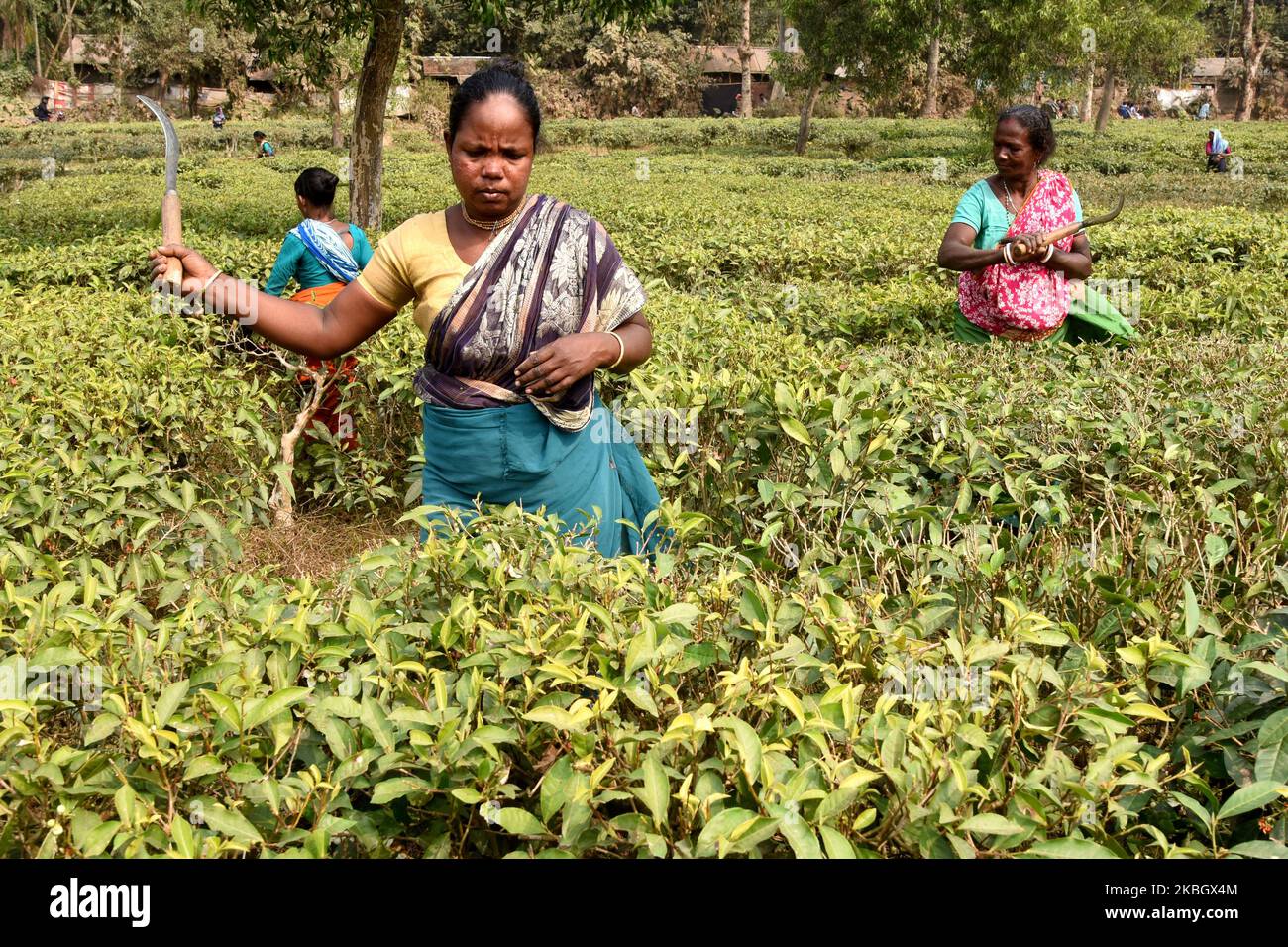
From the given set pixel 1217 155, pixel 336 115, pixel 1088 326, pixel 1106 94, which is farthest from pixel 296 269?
pixel 1106 94

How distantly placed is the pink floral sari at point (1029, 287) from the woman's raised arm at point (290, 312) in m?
3.05

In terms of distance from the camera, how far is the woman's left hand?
2699 millimetres

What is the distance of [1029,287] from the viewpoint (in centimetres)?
486

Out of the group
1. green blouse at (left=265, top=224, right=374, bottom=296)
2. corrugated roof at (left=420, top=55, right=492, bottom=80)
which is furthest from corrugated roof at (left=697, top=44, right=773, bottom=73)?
green blouse at (left=265, top=224, right=374, bottom=296)

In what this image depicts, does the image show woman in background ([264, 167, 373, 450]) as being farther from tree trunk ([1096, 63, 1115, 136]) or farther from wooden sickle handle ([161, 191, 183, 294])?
tree trunk ([1096, 63, 1115, 136])

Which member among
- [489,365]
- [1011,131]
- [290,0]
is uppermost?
[290,0]

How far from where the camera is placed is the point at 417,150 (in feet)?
107

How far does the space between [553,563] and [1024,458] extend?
6.57 feet

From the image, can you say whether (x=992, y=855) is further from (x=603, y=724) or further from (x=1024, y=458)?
(x=1024, y=458)

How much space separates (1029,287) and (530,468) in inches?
117

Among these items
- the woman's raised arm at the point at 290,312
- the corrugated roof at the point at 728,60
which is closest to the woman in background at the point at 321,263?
the woman's raised arm at the point at 290,312

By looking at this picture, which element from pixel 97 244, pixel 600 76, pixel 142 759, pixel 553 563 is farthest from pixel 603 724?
pixel 600 76

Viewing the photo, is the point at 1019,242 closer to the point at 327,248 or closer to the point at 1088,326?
the point at 1088,326

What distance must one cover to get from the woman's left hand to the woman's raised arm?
1.44 feet
